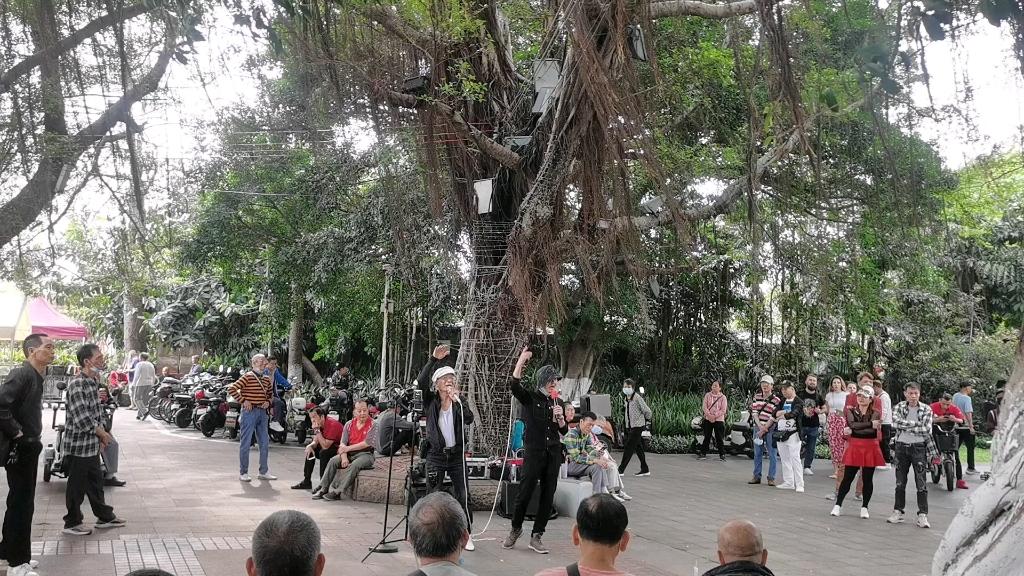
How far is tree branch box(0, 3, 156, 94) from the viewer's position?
4.85 meters

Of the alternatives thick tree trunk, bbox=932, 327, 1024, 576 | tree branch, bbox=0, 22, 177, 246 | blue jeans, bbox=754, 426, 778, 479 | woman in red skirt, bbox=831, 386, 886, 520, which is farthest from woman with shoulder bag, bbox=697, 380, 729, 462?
thick tree trunk, bbox=932, 327, 1024, 576

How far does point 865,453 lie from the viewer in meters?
10.1

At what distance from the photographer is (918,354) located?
73.6 feet

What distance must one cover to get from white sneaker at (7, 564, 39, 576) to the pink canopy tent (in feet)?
68.5

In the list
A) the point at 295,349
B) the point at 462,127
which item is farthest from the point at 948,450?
the point at 295,349

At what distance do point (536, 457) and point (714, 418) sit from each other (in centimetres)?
1033

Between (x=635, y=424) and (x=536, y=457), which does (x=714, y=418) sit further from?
(x=536, y=457)

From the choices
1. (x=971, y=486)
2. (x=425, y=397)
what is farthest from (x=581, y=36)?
(x=971, y=486)

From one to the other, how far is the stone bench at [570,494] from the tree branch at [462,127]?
401cm

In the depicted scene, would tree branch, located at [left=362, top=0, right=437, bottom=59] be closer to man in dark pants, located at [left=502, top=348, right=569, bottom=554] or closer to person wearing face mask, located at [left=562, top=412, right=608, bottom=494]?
man in dark pants, located at [left=502, top=348, right=569, bottom=554]

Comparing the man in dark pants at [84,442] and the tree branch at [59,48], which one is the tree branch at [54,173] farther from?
the man in dark pants at [84,442]

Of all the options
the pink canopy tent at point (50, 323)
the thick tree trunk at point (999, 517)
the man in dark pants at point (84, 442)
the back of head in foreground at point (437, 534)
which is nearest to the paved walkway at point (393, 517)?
the man in dark pants at point (84, 442)

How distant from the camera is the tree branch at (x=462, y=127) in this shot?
Result: 1021 centimetres

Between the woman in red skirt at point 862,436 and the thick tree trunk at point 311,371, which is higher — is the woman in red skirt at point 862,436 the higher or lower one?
the lower one
